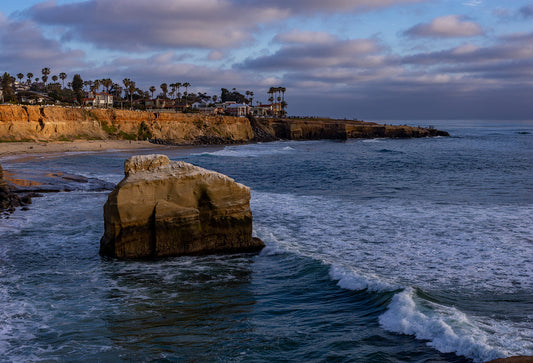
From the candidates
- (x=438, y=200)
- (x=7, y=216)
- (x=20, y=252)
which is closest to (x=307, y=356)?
(x=20, y=252)

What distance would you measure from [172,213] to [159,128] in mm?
71503

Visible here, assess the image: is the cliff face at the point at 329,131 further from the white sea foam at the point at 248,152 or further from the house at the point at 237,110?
the white sea foam at the point at 248,152

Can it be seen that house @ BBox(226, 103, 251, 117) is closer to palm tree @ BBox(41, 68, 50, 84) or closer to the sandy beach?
the sandy beach

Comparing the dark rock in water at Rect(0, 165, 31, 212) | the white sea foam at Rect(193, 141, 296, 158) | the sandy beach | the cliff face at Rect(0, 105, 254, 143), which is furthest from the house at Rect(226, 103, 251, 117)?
the dark rock in water at Rect(0, 165, 31, 212)

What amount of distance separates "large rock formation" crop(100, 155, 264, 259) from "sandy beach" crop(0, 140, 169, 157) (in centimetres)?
4064

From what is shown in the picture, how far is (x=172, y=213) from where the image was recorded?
12.8m

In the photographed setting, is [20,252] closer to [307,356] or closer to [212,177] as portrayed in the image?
[212,177]

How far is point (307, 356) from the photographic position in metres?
7.31

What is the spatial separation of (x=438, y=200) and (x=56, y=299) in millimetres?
18936

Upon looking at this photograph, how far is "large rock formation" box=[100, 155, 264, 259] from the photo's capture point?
12.5 m

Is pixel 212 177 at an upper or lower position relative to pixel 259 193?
upper

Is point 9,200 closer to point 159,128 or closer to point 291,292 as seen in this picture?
point 291,292

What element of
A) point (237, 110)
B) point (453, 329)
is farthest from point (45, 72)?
point (453, 329)

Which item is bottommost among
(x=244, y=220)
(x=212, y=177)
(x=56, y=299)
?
(x=56, y=299)
